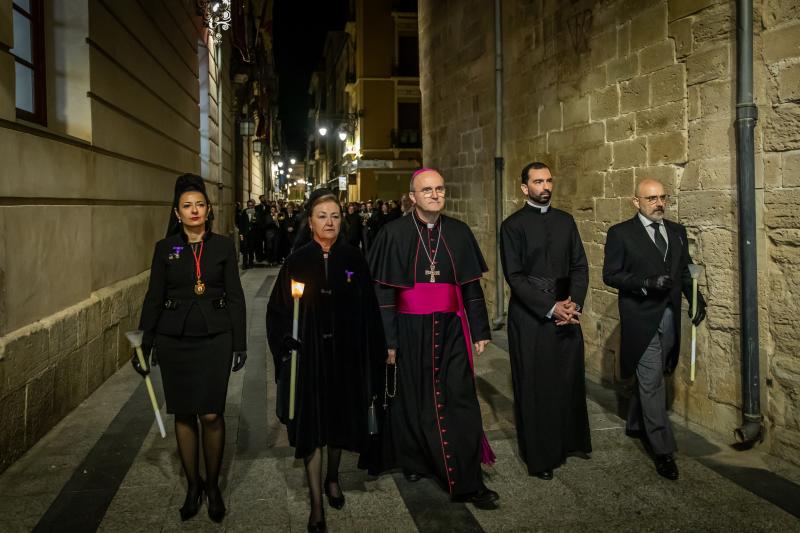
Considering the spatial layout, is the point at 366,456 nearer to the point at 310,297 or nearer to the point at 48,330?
the point at 310,297

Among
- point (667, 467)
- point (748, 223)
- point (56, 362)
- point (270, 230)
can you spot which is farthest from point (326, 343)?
point (270, 230)

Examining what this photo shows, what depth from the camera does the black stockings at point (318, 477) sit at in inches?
153

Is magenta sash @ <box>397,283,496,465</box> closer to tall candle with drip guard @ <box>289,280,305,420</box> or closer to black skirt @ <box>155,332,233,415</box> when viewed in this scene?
tall candle with drip guard @ <box>289,280,305,420</box>

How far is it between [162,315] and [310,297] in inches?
33.5

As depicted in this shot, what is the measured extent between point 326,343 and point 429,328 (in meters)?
0.75

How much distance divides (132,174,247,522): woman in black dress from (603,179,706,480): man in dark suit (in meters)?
2.69

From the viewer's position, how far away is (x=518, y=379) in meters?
4.94

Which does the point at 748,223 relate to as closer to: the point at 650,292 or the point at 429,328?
the point at 650,292

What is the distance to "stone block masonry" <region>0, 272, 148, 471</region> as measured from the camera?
4.94 metres

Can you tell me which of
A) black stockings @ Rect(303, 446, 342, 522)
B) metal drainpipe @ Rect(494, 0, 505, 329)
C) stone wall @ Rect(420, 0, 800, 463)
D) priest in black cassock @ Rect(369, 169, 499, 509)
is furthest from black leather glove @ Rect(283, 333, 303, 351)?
metal drainpipe @ Rect(494, 0, 505, 329)

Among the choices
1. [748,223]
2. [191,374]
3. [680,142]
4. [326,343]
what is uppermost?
[680,142]

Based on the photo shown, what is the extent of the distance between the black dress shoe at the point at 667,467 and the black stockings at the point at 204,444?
278 cm

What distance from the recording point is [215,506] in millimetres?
4027

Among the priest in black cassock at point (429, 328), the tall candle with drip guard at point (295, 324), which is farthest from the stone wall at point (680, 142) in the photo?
the tall candle with drip guard at point (295, 324)
